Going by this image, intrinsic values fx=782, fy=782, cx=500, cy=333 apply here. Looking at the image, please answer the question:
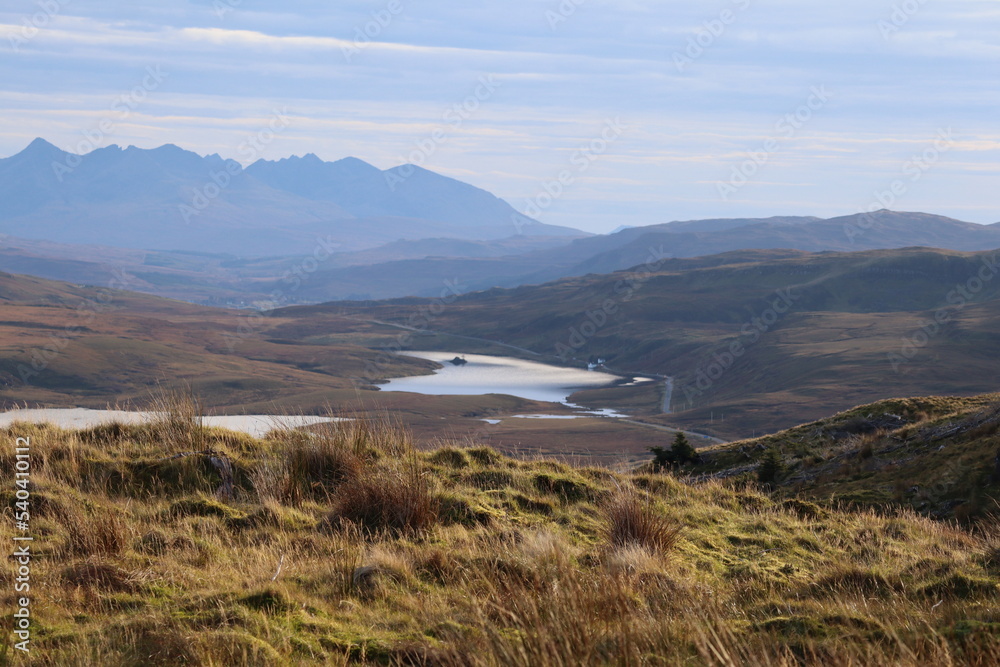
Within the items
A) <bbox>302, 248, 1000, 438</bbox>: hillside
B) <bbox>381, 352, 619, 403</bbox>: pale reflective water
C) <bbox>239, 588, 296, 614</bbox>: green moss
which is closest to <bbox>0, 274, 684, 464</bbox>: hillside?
<bbox>381, 352, 619, 403</bbox>: pale reflective water

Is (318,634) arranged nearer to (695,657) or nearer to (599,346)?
(695,657)

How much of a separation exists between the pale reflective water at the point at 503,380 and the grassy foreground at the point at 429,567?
128 metres

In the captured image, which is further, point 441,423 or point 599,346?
point 599,346

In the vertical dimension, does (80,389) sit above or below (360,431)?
below

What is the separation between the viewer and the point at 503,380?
6388 inches

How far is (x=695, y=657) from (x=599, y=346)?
196143mm

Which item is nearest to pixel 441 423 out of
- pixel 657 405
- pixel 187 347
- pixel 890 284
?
pixel 657 405

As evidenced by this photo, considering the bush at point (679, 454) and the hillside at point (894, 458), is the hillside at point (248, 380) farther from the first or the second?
the bush at point (679, 454)

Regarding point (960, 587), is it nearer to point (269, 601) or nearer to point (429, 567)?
point (429, 567)


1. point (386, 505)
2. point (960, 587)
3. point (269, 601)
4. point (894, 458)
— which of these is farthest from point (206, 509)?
point (894, 458)

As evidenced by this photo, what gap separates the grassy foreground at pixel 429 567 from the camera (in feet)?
14.6

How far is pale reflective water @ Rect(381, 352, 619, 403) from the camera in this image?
482ft

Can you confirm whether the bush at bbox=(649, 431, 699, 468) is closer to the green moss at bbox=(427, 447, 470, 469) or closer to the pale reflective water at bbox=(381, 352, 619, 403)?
the green moss at bbox=(427, 447, 470, 469)

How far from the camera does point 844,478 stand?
1675cm
